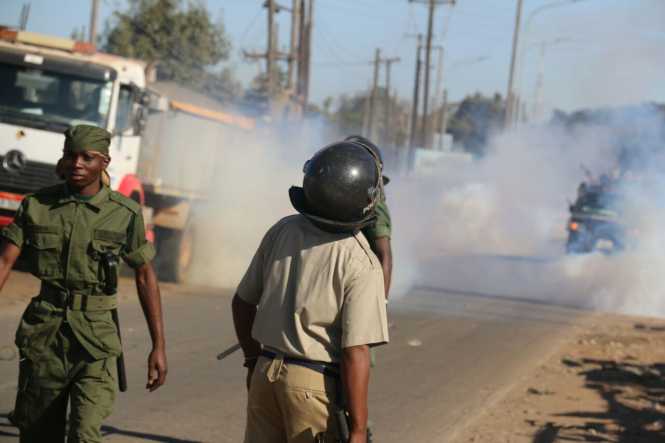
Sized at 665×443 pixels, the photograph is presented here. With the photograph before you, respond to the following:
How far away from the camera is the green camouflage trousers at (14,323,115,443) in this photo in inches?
153

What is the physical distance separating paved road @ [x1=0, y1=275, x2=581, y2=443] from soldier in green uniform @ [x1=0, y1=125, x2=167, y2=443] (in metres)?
1.82

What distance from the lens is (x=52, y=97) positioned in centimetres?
1234

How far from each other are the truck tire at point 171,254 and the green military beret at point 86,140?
10675 mm

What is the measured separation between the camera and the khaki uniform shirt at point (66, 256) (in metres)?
3.92

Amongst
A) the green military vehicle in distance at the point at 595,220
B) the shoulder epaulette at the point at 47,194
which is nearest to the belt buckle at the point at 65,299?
the shoulder epaulette at the point at 47,194

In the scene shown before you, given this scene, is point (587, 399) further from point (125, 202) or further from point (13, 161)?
point (13, 161)

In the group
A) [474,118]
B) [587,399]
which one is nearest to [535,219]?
[587,399]

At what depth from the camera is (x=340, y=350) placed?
3246 mm

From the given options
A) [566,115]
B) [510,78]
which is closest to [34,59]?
[566,115]

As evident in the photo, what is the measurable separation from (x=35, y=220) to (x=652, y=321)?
37.8ft

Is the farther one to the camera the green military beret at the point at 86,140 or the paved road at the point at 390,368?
the paved road at the point at 390,368

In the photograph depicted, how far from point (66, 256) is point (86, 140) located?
0.51 meters

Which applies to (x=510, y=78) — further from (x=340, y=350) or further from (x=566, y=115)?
(x=340, y=350)

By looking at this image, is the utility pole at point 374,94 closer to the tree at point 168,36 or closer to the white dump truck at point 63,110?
the tree at point 168,36
